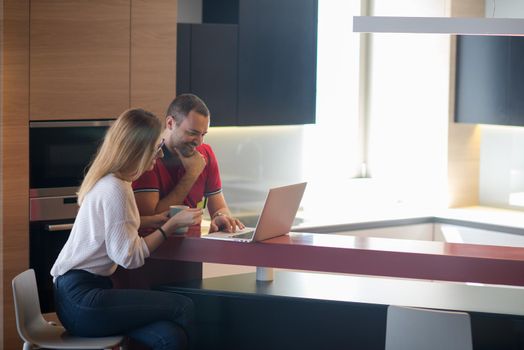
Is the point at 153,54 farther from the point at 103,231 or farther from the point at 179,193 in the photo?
the point at 103,231

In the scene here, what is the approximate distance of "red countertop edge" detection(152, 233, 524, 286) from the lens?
3393mm

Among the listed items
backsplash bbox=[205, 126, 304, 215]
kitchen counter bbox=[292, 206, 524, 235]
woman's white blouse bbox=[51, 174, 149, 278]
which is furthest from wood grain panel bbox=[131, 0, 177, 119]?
woman's white blouse bbox=[51, 174, 149, 278]

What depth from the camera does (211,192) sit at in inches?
167

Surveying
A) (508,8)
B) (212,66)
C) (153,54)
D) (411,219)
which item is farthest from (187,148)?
(508,8)

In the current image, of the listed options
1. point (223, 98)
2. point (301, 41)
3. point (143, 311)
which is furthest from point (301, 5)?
point (143, 311)

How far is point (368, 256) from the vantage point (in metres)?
3.50

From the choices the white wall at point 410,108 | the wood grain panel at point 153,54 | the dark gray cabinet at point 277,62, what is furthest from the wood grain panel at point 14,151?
the white wall at point 410,108

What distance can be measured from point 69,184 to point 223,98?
129cm

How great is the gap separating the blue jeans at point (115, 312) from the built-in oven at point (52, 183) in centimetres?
160

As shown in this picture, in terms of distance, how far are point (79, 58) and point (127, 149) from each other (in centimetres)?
176

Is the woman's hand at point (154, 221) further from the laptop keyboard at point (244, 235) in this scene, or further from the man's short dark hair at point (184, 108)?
the man's short dark hair at point (184, 108)

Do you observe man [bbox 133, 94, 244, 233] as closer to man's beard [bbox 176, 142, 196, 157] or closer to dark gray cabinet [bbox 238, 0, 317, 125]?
man's beard [bbox 176, 142, 196, 157]

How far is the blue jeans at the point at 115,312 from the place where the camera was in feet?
10.8

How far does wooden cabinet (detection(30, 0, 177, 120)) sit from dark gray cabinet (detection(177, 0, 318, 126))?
1.28ft
